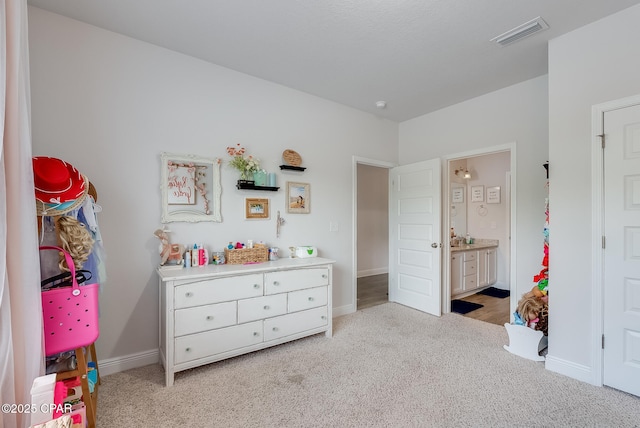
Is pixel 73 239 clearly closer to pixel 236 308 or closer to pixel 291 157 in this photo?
pixel 236 308

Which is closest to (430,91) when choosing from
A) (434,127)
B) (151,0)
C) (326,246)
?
(434,127)

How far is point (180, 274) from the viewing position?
2229 mm

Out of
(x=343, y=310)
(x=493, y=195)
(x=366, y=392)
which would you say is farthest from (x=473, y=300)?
(x=366, y=392)

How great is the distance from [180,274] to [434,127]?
144 inches

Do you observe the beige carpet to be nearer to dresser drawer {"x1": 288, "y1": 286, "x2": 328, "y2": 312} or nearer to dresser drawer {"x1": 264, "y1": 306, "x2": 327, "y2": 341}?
dresser drawer {"x1": 264, "y1": 306, "x2": 327, "y2": 341}

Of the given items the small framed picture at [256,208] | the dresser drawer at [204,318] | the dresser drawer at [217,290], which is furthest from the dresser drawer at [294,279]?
the small framed picture at [256,208]

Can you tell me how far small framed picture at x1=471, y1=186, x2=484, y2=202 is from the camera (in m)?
5.36

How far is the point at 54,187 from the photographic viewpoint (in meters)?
1.58

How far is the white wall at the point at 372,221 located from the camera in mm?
6301

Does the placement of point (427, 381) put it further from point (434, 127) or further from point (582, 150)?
point (434, 127)

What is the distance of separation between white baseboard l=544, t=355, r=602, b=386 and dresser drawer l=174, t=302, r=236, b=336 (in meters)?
2.70

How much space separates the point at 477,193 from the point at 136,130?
5481mm

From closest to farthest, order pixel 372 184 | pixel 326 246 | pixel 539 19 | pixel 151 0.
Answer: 1. pixel 151 0
2. pixel 539 19
3. pixel 326 246
4. pixel 372 184

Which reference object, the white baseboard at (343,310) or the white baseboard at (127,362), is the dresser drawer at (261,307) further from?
the white baseboard at (343,310)
